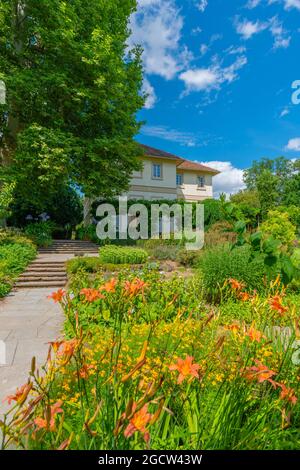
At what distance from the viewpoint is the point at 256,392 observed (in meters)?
2.05

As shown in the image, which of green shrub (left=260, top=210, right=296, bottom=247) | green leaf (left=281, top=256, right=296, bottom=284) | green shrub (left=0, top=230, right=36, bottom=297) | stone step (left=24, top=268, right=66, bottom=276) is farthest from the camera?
green shrub (left=260, top=210, right=296, bottom=247)

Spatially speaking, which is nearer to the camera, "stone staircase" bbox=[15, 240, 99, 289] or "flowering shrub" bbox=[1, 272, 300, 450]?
"flowering shrub" bbox=[1, 272, 300, 450]

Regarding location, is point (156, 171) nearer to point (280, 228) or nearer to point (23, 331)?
point (280, 228)

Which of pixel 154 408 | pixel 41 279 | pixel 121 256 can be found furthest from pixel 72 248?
pixel 154 408

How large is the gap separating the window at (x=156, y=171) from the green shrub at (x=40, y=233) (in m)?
13.0

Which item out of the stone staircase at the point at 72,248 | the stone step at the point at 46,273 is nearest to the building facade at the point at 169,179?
the stone staircase at the point at 72,248

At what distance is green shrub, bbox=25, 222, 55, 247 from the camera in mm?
14977

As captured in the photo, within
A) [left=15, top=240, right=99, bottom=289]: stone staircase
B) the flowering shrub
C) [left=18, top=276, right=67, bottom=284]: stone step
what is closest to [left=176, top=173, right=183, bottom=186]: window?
[left=15, top=240, right=99, bottom=289]: stone staircase

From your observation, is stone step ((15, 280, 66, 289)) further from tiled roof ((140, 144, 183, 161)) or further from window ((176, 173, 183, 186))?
window ((176, 173, 183, 186))

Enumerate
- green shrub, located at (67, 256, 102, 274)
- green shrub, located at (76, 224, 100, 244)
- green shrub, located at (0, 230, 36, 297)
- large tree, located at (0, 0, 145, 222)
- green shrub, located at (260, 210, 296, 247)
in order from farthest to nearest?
green shrub, located at (76, 224, 100, 244)
green shrub, located at (260, 210, 296, 247)
large tree, located at (0, 0, 145, 222)
green shrub, located at (67, 256, 102, 274)
green shrub, located at (0, 230, 36, 297)

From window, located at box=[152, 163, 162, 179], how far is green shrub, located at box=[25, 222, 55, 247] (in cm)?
1296

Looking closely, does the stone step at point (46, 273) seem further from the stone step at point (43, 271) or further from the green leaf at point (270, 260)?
the green leaf at point (270, 260)

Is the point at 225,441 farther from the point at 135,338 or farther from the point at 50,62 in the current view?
the point at 50,62

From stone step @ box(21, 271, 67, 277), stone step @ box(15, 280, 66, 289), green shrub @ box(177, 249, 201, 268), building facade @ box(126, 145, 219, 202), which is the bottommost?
stone step @ box(15, 280, 66, 289)
